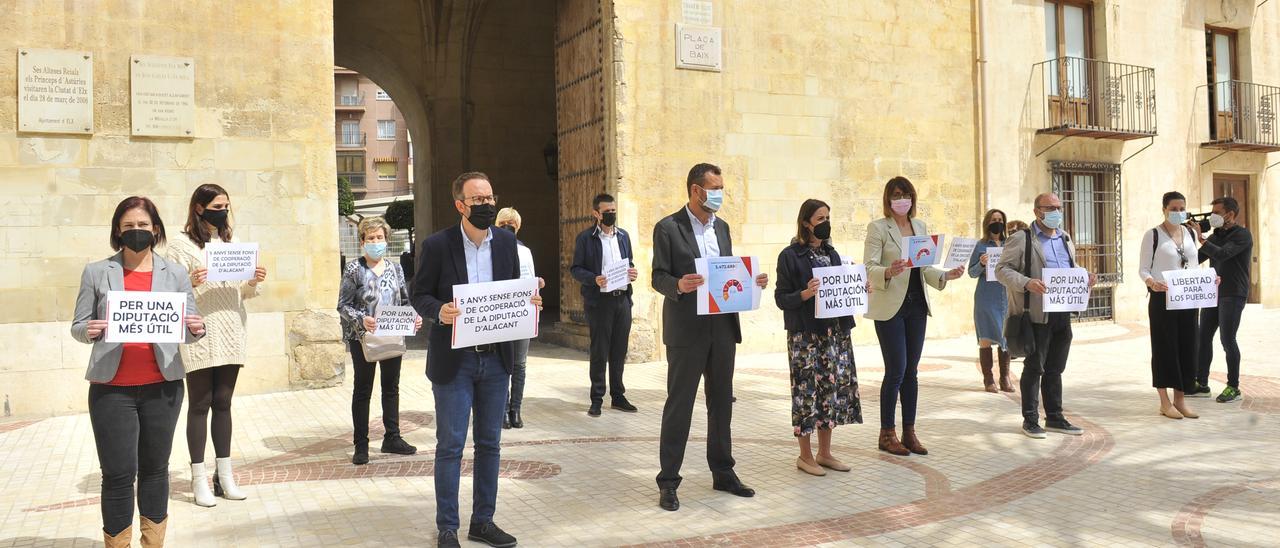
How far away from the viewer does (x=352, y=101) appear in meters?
70.9

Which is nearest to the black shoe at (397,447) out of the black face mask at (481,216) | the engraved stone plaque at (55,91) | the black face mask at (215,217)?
the black face mask at (215,217)

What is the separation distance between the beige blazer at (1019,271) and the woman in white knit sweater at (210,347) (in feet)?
16.6

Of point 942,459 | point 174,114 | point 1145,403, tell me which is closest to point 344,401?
point 174,114

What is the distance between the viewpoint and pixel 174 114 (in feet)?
29.7

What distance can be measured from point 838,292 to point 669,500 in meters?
1.61

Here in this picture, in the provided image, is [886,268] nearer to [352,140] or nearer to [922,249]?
[922,249]

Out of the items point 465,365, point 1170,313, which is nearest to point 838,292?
point 465,365

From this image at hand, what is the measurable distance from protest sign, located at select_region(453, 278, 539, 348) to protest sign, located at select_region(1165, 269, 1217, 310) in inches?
215

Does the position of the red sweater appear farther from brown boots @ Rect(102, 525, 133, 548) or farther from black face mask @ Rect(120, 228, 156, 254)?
brown boots @ Rect(102, 525, 133, 548)

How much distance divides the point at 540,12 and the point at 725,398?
47.4 feet

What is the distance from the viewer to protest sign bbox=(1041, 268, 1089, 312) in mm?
6781

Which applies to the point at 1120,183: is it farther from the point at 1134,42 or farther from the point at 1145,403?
the point at 1145,403

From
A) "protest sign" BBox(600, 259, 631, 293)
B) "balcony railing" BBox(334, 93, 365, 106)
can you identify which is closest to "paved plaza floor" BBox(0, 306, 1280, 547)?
"protest sign" BBox(600, 259, 631, 293)

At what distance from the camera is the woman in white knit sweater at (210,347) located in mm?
5348
